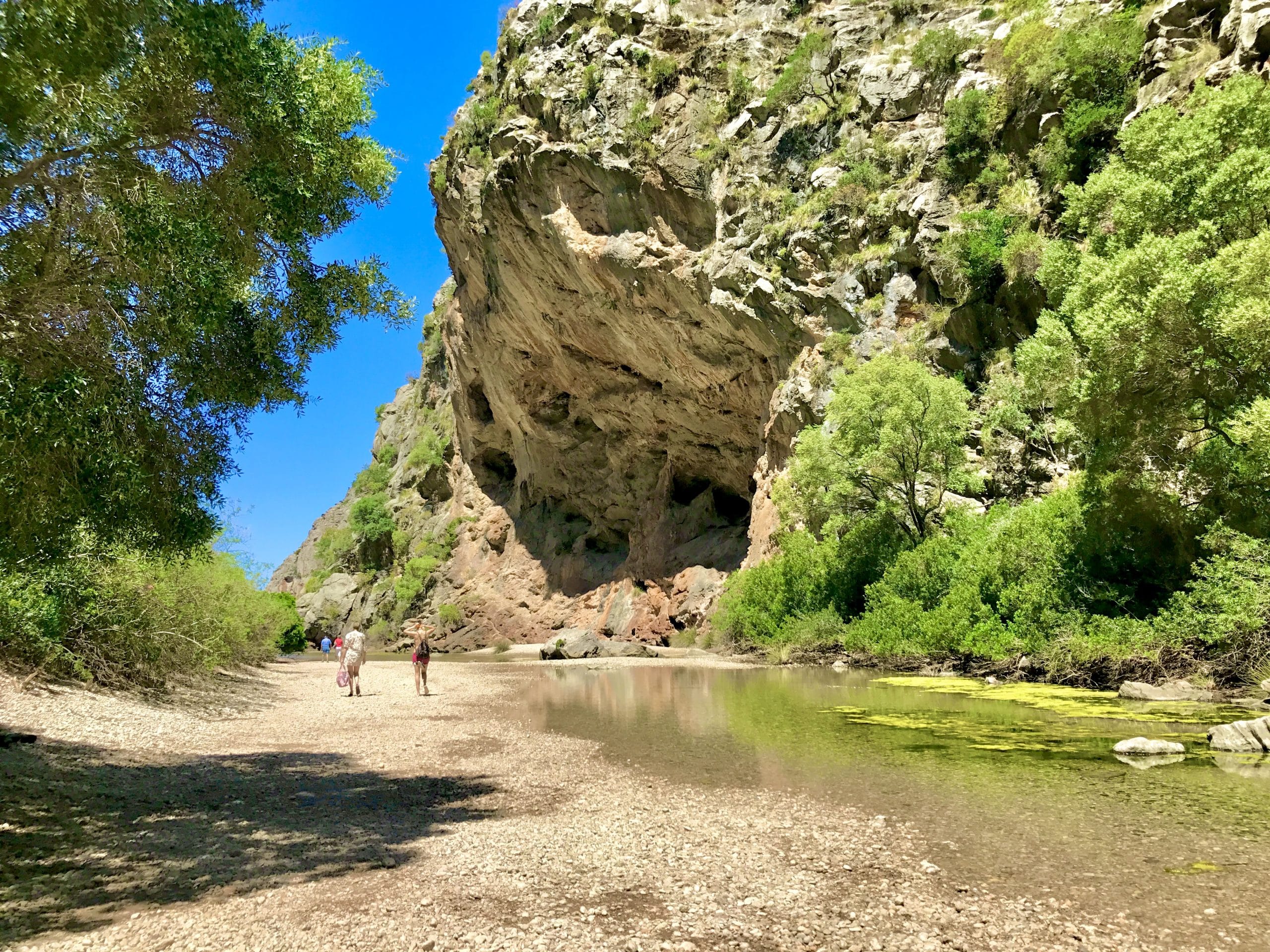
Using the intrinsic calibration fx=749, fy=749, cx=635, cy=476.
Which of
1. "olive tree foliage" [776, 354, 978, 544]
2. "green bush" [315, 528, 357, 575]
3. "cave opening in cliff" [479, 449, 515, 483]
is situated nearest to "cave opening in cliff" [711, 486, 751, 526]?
"cave opening in cliff" [479, 449, 515, 483]

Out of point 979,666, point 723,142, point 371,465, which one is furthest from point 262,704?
point 371,465

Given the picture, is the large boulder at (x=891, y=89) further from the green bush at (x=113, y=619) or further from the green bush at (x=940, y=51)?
the green bush at (x=113, y=619)

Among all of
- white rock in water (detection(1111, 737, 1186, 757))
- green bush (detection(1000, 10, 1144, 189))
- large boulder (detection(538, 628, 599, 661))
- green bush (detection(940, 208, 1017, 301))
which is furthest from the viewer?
large boulder (detection(538, 628, 599, 661))

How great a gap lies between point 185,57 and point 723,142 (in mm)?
35093

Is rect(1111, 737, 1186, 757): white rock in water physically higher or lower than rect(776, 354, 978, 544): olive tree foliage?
lower

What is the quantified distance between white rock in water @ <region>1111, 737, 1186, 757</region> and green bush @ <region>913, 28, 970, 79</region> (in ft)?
102

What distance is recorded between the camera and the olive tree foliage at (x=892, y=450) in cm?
2447

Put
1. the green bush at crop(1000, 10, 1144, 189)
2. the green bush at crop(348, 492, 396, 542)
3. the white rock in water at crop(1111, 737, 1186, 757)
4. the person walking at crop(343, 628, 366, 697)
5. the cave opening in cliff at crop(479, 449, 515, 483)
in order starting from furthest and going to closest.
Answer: the green bush at crop(348, 492, 396, 542) < the cave opening in cliff at crop(479, 449, 515, 483) < the green bush at crop(1000, 10, 1144, 189) < the person walking at crop(343, 628, 366, 697) < the white rock in water at crop(1111, 737, 1186, 757)

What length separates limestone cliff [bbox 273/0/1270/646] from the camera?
30.2 meters

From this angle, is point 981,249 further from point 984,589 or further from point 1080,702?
point 1080,702

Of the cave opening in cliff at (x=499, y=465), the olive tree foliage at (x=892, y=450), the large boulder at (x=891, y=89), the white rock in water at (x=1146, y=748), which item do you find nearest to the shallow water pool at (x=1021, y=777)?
the white rock in water at (x=1146, y=748)

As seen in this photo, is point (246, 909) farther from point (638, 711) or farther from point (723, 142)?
point (723, 142)

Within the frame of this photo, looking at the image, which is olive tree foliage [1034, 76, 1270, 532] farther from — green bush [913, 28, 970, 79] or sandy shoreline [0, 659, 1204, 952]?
green bush [913, 28, 970, 79]

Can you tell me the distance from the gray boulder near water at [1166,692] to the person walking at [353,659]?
16877 mm
